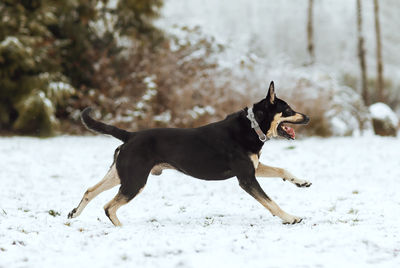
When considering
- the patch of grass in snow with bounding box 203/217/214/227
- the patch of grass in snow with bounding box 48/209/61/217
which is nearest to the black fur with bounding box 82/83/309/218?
the patch of grass in snow with bounding box 203/217/214/227

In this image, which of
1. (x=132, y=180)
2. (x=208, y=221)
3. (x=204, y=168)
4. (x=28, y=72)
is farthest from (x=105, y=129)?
(x=28, y=72)

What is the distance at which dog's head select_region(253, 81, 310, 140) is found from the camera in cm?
502

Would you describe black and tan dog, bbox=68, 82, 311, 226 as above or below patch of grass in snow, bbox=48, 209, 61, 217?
above

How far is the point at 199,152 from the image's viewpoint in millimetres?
4969

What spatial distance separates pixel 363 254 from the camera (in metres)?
3.78

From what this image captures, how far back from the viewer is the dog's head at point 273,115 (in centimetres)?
502

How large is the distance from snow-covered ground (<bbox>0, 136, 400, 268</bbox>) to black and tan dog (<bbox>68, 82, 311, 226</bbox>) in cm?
43

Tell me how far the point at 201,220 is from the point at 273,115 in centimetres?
148

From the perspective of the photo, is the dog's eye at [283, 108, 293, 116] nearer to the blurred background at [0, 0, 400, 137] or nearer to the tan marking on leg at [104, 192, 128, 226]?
the tan marking on leg at [104, 192, 128, 226]

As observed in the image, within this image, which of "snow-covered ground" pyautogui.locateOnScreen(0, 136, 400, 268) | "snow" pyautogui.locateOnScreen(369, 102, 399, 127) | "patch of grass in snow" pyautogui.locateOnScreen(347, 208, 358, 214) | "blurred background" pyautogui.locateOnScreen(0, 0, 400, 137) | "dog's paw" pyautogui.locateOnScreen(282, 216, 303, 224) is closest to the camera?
"snow-covered ground" pyautogui.locateOnScreen(0, 136, 400, 268)

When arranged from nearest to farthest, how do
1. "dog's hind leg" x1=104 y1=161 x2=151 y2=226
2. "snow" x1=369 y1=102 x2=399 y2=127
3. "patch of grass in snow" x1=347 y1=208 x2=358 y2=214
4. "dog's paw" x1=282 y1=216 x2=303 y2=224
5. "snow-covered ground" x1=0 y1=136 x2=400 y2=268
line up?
"snow-covered ground" x1=0 y1=136 x2=400 y2=268 < "dog's hind leg" x1=104 y1=161 x2=151 y2=226 < "dog's paw" x1=282 y1=216 x2=303 y2=224 < "patch of grass in snow" x1=347 y1=208 x2=358 y2=214 < "snow" x1=369 y1=102 x2=399 y2=127

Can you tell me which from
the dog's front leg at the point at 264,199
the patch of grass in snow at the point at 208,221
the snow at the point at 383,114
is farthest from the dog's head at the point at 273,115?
the snow at the point at 383,114

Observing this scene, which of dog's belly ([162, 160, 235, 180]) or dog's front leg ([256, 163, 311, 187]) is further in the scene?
dog's front leg ([256, 163, 311, 187])

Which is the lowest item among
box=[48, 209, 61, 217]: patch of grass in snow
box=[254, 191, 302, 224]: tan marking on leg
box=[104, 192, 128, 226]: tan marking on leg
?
box=[48, 209, 61, 217]: patch of grass in snow
